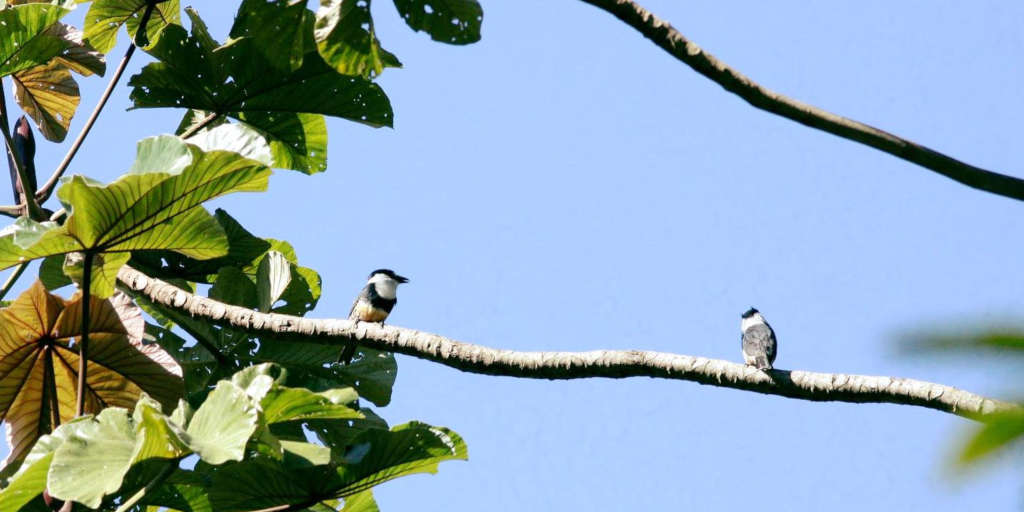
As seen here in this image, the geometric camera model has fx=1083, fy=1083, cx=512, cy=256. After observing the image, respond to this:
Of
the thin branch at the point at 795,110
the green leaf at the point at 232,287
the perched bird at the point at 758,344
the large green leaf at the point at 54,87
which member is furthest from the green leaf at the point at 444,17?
the perched bird at the point at 758,344

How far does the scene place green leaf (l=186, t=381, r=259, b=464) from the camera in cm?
260

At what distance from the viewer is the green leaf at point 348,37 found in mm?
2648

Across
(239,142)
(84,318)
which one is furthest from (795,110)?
(84,318)

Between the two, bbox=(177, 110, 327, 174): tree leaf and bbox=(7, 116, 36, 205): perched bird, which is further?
bbox=(177, 110, 327, 174): tree leaf

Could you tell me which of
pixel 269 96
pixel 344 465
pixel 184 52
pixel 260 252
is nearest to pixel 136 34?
pixel 184 52

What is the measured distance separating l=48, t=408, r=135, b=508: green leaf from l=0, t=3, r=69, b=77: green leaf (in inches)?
73.6

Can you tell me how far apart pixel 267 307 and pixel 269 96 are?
0.89 meters

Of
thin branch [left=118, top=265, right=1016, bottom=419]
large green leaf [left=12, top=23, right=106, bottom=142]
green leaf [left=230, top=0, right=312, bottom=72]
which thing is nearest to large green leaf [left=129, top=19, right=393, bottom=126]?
large green leaf [left=12, top=23, right=106, bottom=142]

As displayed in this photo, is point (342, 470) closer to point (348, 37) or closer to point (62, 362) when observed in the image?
point (62, 362)

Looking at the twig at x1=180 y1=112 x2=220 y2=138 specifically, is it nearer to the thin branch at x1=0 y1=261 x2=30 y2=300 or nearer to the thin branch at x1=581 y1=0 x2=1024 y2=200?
the thin branch at x1=0 y1=261 x2=30 y2=300

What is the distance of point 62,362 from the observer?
368cm

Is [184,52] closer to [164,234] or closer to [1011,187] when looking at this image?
[164,234]

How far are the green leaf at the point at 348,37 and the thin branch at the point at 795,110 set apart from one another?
0.71 meters

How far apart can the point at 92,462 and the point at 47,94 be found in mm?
2822
